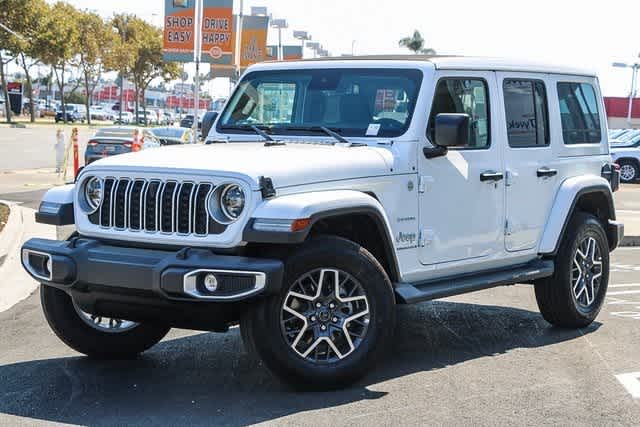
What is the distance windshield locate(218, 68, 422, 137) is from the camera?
274 inches

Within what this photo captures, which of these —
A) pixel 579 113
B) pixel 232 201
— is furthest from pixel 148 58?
pixel 232 201

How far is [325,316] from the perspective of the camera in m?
6.07

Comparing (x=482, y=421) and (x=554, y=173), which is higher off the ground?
(x=554, y=173)

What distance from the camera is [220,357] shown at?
7.08 m

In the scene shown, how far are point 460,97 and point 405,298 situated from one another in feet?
5.37

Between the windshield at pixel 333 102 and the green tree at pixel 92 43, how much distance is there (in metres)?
81.1

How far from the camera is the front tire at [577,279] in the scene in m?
8.09

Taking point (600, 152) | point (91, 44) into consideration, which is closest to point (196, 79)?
point (600, 152)

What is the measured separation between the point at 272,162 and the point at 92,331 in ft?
5.89

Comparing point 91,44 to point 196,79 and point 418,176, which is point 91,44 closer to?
point 196,79

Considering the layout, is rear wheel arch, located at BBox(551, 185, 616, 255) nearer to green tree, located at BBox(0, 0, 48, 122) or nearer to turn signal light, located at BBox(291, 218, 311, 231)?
turn signal light, located at BBox(291, 218, 311, 231)

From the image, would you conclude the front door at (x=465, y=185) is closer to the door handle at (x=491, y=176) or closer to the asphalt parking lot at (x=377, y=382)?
the door handle at (x=491, y=176)

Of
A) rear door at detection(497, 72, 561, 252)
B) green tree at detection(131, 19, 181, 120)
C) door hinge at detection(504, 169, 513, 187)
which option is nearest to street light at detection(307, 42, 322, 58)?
rear door at detection(497, 72, 561, 252)

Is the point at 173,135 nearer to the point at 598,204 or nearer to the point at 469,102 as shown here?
the point at 598,204
